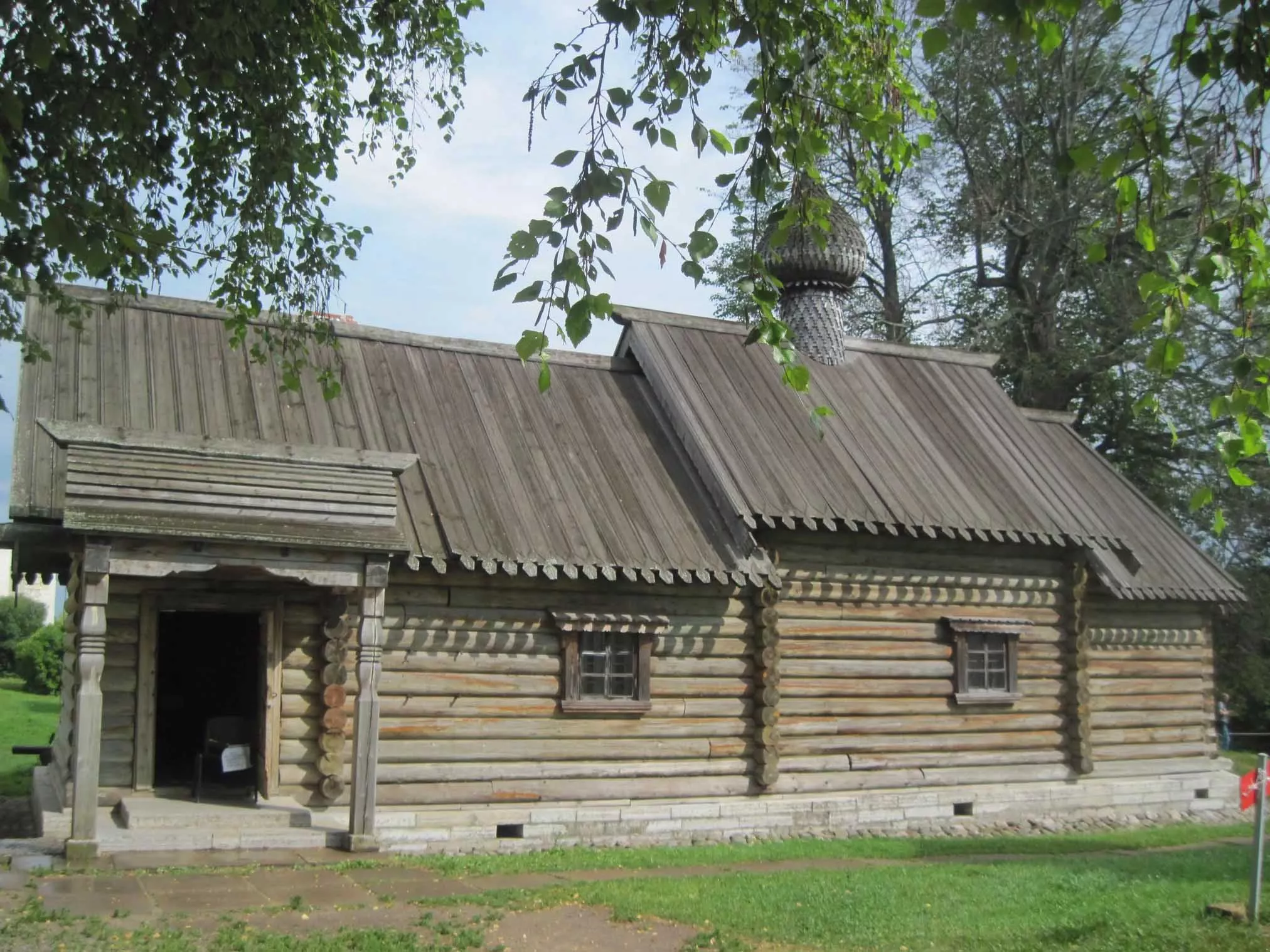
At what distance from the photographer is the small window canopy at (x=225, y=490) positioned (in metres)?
11.7

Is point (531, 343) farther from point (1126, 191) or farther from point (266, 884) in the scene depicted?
point (266, 884)

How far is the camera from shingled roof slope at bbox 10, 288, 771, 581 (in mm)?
14039

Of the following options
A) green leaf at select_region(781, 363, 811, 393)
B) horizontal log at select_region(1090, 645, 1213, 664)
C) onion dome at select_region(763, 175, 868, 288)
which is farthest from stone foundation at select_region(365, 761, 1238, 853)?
green leaf at select_region(781, 363, 811, 393)

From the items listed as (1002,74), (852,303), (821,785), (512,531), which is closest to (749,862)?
(821,785)

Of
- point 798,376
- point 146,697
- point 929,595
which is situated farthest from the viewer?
point 929,595

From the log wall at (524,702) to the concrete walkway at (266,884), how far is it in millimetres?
1724

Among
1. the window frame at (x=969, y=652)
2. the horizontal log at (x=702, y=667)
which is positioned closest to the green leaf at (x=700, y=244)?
the horizontal log at (x=702, y=667)

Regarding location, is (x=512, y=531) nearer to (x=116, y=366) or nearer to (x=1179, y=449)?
(x=116, y=366)

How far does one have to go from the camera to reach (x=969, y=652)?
693 inches

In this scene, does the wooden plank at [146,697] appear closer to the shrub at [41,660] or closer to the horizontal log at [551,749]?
the horizontal log at [551,749]

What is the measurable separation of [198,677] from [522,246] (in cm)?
1332

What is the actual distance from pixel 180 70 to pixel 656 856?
863 cm

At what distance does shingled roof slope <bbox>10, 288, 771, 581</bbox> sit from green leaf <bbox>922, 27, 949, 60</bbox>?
335 inches

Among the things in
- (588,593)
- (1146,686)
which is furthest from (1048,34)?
(1146,686)
